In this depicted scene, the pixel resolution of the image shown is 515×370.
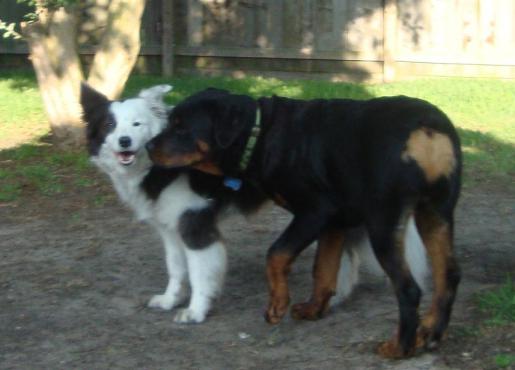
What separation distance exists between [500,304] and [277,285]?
1189 millimetres

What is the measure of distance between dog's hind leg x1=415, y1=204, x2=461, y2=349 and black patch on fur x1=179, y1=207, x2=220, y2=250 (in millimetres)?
1344

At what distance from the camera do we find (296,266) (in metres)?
6.65

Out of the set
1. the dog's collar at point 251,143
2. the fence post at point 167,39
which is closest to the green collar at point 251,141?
the dog's collar at point 251,143

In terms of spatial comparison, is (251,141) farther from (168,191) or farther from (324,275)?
(324,275)

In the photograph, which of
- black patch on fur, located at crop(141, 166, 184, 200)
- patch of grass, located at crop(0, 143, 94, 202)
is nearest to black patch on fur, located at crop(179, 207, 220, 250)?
black patch on fur, located at crop(141, 166, 184, 200)

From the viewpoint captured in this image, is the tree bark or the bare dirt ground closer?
the bare dirt ground

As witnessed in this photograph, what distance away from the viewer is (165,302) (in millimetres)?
5828

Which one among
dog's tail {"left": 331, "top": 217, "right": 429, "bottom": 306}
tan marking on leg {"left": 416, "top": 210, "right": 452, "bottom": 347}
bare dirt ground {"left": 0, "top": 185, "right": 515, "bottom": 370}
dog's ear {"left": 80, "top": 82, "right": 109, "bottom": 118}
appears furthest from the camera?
dog's ear {"left": 80, "top": 82, "right": 109, "bottom": 118}

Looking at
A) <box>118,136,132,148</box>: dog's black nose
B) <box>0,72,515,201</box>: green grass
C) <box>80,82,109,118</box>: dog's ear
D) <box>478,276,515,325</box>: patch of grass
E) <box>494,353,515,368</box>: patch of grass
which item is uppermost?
<box>80,82,109,118</box>: dog's ear

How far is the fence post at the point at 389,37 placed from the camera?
44.2 feet

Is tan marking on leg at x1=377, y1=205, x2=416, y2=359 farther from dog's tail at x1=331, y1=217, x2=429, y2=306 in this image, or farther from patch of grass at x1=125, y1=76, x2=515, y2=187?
patch of grass at x1=125, y1=76, x2=515, y2=187

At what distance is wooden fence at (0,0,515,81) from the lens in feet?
44.4

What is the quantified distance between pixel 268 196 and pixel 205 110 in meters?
0.60

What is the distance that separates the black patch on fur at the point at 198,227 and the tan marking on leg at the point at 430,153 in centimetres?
149
